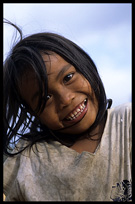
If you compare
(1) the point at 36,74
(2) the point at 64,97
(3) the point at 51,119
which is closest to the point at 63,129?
(3) the point at 51,119

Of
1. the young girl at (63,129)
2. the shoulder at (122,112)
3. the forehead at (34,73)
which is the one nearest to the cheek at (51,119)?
the young girl at (63,129)

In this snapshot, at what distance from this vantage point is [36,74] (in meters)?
1.34

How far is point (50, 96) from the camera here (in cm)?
135

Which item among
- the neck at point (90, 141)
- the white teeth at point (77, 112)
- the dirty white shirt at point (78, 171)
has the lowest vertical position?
the dirty white shirt at point (78, 171)

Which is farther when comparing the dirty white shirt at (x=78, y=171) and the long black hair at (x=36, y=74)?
the long black hair at (x=36, y=74)

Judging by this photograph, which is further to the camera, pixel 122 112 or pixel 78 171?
pixel 122 112

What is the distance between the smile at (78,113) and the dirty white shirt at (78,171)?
5.7 inches

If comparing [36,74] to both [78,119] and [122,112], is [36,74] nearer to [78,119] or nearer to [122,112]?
[78,119]

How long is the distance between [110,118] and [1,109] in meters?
0.61

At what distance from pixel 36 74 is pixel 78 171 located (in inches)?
19.0

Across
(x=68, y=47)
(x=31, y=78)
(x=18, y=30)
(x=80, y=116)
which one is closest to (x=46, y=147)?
(x=80, y=116)

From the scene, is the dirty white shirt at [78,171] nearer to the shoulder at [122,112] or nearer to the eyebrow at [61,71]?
the shoulder at [122,112]

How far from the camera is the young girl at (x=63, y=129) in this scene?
4.28 feet

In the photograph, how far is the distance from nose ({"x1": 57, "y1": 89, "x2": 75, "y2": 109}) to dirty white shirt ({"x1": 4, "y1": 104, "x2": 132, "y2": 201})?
238 mm
